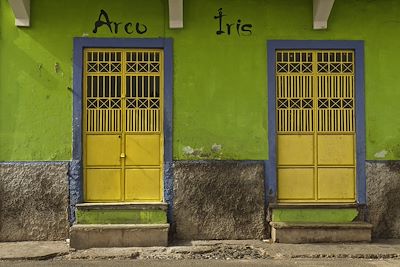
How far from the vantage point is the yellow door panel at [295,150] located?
780 centimetres

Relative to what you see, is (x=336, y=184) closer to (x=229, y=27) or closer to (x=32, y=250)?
(x=229, y=27)

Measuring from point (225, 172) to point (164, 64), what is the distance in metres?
1.78

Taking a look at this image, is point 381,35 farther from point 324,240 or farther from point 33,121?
point 33,121

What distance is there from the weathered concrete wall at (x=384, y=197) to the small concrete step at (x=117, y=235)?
300 centimetres

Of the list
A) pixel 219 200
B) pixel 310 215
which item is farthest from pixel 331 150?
pixel 219 200

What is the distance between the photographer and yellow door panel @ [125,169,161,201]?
7.71m

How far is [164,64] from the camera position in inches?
303

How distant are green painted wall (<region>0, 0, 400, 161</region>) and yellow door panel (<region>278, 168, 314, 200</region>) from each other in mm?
473

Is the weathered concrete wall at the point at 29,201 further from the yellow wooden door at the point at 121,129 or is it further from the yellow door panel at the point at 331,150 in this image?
the yellow door panel at the point at 331,150

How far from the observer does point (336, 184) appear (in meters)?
7.81

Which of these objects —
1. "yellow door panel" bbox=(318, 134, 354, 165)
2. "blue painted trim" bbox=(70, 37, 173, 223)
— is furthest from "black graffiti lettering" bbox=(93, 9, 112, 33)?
"yellow door panel" bbox=(318, 134, 354, 165)

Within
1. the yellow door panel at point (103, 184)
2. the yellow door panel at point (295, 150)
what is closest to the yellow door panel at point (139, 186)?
the yellow door panel at point (103, 184)

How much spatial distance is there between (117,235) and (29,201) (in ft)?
4.51

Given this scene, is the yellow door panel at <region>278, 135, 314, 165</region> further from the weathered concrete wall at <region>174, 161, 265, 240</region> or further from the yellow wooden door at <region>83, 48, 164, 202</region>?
the yellow wooden door at <region>83, 48, 164, 202</region>
